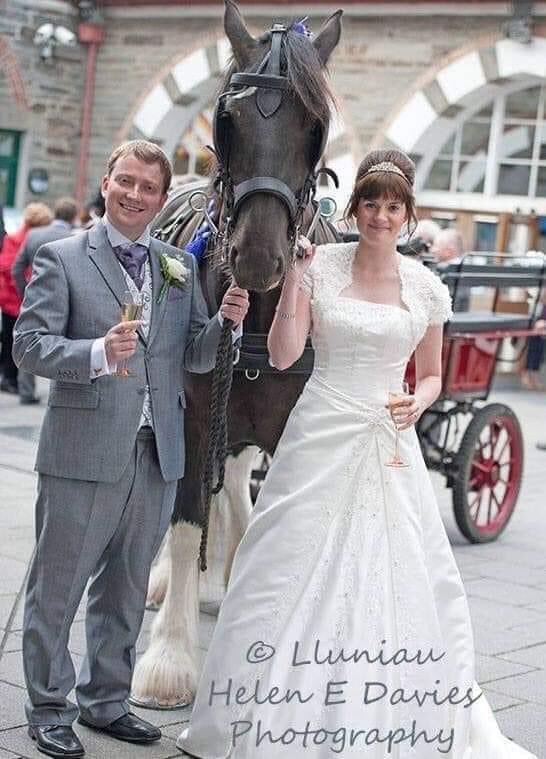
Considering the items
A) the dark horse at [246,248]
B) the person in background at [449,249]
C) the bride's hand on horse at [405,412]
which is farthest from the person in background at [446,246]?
the bride's hand on horse at [405,412]

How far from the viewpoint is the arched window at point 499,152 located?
657 inches

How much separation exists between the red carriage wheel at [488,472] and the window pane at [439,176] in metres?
9.39

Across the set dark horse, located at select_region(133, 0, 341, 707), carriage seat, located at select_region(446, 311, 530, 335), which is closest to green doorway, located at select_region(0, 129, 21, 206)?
carriage seat, located at select_region(446, 311, 530, 335)

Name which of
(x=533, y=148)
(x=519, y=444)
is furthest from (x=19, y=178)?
(x=519, y=444)

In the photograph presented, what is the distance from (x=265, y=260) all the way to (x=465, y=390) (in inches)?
162

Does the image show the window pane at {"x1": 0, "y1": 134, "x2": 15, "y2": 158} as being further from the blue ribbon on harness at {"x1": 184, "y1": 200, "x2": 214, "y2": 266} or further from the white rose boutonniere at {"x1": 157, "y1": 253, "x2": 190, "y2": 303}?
the white rose boutonniere at {"x1": 157, "y1": 253, "x2": 190, "y2": 303}

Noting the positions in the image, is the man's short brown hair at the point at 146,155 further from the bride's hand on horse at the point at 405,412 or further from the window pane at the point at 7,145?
the window pane at the point at 7,145

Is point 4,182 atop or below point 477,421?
atop

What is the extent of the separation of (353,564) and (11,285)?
888 centimetres

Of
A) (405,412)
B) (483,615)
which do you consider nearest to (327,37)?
(405,412)

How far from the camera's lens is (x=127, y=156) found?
409cm

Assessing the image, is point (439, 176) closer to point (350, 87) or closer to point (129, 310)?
point (350, 87)

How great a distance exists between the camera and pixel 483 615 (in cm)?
633

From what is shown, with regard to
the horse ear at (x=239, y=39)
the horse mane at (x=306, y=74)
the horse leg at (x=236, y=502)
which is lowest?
the horse leg at (x=236, y=502)
